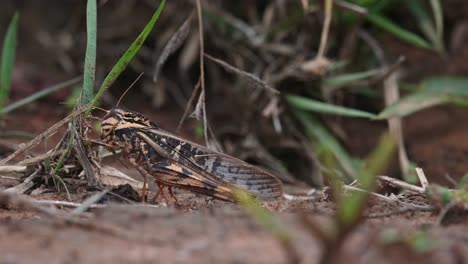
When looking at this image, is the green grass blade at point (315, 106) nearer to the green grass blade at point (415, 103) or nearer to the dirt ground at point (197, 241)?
the green grass blade at point (415, 103)

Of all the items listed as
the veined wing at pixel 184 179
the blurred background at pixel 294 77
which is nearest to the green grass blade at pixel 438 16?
the blurred background at pixel 294 77

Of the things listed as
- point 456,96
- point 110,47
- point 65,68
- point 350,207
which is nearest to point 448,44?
point 456,96

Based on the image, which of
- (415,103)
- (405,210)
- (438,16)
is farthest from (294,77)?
(405,210)

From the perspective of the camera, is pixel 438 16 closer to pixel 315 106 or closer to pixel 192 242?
pixel 315 106

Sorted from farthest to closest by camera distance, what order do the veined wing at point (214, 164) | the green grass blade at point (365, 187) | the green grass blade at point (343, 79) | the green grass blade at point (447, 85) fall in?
1. the green grass blade at point (447, 85)
2. the green grass blade at point (343, 79)
3. the veined wing at point (214, 164)
4. the green grass blade at point (365, 187)

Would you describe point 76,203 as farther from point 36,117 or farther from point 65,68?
point 65,68

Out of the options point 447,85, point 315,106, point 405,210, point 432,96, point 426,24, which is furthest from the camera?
point 426,24

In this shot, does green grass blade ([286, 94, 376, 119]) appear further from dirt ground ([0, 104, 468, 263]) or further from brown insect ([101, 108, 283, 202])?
dirt ground ([0, 104, 468, 263])
